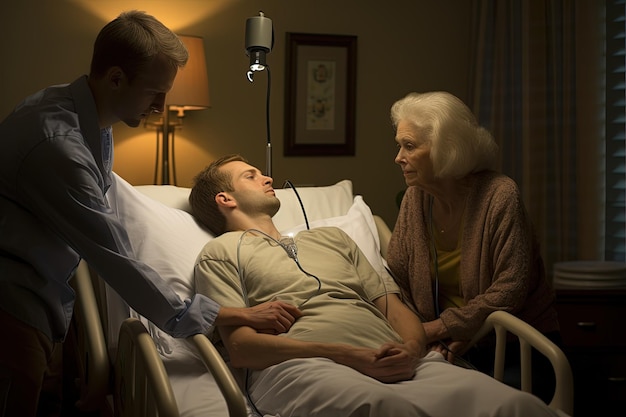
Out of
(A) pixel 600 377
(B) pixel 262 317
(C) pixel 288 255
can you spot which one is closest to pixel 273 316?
(B) pixel 262 317

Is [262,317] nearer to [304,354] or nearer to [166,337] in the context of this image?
[304,354]

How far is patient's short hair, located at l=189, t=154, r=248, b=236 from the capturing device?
7.61 feet

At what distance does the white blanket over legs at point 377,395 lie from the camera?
5.13ft

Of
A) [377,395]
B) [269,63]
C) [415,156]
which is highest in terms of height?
[269,63]

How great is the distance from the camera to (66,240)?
5.21 ft

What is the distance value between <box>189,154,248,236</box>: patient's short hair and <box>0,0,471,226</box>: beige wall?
994mm

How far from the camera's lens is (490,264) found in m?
2.17

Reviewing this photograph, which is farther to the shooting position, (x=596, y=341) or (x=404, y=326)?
(x=596, y=341)

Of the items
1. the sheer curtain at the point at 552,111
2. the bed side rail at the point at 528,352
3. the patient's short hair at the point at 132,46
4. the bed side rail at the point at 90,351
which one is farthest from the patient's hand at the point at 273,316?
the sheer curtain at the point at 552,111

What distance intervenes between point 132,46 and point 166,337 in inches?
30.9

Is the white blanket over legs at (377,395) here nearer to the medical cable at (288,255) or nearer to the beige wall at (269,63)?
the medical cable at (288,255)

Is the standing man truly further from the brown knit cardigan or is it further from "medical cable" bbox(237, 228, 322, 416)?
the brown knit cardigan

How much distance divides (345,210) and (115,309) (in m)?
→ 0.94

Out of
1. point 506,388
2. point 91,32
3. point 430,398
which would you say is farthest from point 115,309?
point 91,32
